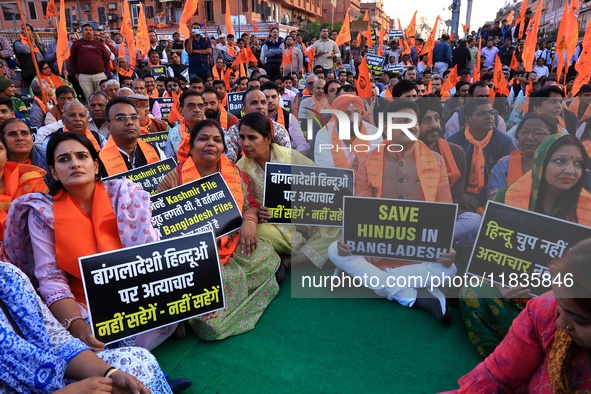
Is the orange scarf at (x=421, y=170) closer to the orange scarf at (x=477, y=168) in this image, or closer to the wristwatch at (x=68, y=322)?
the orange scarf at (x=477, y=168)

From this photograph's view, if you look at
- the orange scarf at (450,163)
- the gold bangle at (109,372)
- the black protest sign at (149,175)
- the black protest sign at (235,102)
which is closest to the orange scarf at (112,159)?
the black protest sign at (149,175)

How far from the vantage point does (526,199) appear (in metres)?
2.47

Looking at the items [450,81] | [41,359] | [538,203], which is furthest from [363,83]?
[41,359]

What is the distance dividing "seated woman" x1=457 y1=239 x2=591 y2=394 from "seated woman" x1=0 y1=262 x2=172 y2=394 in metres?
1.38

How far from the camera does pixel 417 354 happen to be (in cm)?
251

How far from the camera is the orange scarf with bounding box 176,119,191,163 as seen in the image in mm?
3814

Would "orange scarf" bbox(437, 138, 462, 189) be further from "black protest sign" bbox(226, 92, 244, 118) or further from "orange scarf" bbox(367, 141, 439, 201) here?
"black protest sign" bbox(226, 92, 244, 118)

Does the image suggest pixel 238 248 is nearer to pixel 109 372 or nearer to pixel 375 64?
pixel 109 372

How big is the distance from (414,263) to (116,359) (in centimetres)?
194

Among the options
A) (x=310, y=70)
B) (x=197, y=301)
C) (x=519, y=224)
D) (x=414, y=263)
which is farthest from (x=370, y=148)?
(x=310, y=70)

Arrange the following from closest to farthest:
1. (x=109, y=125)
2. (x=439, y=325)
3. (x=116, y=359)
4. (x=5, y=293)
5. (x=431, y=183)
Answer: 1. (x=5, y=293)
2. (x=116, y=359)
3. (x=439, y=325)
4. (x=431, y=183)
5. (x=109, y=125)

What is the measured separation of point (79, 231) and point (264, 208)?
4.62 ft

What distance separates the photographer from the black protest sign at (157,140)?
14.8 ft

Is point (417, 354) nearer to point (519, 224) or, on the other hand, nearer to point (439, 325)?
point (439, 325)
